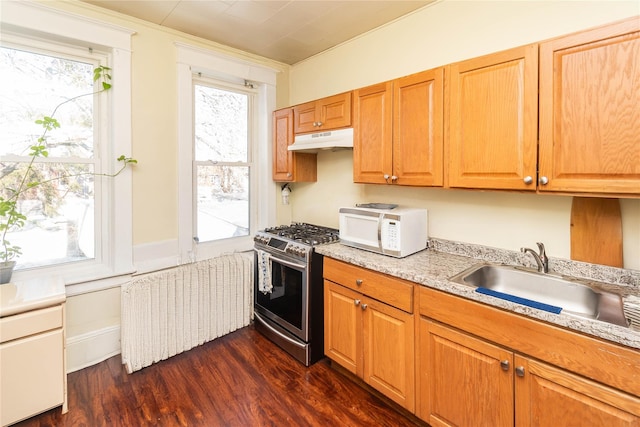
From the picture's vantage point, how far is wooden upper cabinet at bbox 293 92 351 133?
2418 mm

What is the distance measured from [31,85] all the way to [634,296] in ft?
12.1

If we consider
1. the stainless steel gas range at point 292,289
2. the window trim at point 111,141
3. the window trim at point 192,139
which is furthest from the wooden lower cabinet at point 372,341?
the window trim at point 111,141

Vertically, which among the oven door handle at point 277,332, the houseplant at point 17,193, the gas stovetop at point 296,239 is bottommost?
the oven door handle at point 277,332

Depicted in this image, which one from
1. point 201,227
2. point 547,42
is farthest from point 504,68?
point 201,227

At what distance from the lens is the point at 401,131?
2051mm

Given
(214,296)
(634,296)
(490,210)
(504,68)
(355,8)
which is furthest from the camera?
(214,296)

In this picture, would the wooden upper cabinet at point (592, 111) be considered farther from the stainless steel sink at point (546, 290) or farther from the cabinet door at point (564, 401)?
the cabinet door at point (564, 401)

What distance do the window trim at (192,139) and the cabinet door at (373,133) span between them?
1.23 m

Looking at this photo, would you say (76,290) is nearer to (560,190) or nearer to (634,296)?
(560,190)

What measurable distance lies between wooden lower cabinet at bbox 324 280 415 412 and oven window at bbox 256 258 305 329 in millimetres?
247

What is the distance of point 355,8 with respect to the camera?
7.42 feet

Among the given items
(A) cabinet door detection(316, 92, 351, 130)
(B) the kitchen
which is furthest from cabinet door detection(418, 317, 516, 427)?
(A) cabinet door detection(316, 92, 351, 130)

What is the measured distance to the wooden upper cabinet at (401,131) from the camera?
1888mm

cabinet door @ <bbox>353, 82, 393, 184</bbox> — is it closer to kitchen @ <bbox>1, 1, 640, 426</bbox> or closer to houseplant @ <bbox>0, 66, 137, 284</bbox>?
kitchen @ <bbox>1, 1, 640, 426</bbox>
